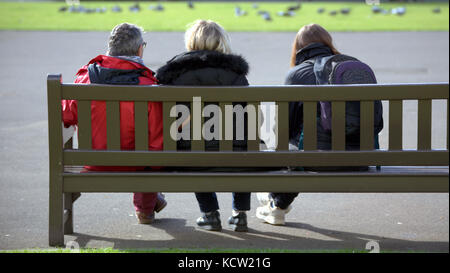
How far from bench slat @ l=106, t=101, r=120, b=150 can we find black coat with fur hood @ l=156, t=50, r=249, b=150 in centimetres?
41

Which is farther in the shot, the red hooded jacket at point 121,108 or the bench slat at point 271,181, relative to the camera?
the red hooded jacket at point 121,108

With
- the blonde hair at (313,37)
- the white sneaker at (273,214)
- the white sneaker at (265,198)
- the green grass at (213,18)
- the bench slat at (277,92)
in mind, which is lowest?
the white sneaker at (273,214)

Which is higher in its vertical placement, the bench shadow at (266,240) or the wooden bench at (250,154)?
the wooden bench at (250,154)

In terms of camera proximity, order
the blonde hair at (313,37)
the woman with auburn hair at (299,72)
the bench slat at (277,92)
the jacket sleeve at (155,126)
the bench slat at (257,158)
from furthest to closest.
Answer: the blonde hair at (313,37)
the woman with auburn hair at (299,72)
the jacket sleeve at (155,126)
the bench slat at (257,158)
the bench slat at (277,92)

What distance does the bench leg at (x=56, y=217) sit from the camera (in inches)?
172

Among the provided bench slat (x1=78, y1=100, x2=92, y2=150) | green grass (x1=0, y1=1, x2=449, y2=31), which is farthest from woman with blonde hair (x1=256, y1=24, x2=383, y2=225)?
green grass (x1=0, y1=1, x2=449, y2=31)

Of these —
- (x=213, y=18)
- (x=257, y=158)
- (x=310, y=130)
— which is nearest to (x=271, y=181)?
(x=257, y=158)

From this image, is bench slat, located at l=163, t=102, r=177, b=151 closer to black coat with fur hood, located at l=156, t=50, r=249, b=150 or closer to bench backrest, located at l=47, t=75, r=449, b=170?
bench backrest, located at l=47, t=75, r=449, b=170

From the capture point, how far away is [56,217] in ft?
14.5

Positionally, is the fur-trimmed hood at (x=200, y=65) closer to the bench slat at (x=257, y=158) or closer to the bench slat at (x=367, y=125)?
the bench slat at (x=257, y=158)

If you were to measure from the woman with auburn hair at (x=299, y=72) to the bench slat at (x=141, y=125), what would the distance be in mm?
1001

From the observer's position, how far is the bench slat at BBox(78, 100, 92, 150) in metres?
4.31

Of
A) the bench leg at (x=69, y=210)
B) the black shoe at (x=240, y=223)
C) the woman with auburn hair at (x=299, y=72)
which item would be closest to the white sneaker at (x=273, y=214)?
the woman with auburn hair at (x=299, y=72)
